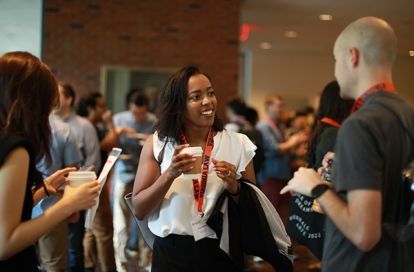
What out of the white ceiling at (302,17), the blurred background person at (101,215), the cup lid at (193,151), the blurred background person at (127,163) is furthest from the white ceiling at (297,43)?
the blurred background person at (101,215)

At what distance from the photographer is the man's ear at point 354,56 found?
1632 millimetres

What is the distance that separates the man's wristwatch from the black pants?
0.78 meters

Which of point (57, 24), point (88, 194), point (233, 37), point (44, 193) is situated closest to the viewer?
point (88, 194)

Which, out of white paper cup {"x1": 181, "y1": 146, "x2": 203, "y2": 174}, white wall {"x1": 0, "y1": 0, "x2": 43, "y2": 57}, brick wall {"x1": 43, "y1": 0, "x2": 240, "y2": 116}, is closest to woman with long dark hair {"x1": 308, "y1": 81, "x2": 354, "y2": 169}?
white paper cup {"x1": 181, "y1": 146, "x2": 203, "y2": 174}

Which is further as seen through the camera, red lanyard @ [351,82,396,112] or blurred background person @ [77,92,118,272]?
blurred background person @ [77,92,118,272]

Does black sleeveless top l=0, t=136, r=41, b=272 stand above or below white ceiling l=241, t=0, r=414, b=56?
Answer: below

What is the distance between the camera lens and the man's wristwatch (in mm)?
1628

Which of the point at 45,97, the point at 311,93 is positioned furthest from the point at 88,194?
the point at 311,93

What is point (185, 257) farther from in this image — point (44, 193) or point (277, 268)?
point (44, 193)

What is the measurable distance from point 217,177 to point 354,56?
3.00ft

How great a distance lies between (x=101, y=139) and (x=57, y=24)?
3159mm

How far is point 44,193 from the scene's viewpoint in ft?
7.07

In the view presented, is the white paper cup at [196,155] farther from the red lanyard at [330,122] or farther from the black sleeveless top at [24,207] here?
the red lanyard at [330,122]

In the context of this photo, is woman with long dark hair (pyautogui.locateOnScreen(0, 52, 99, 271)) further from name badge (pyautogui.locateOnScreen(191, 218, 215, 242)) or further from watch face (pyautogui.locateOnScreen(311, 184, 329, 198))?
watch face (pyautogui.locateOnScreen(311, 184, 329, 198))
